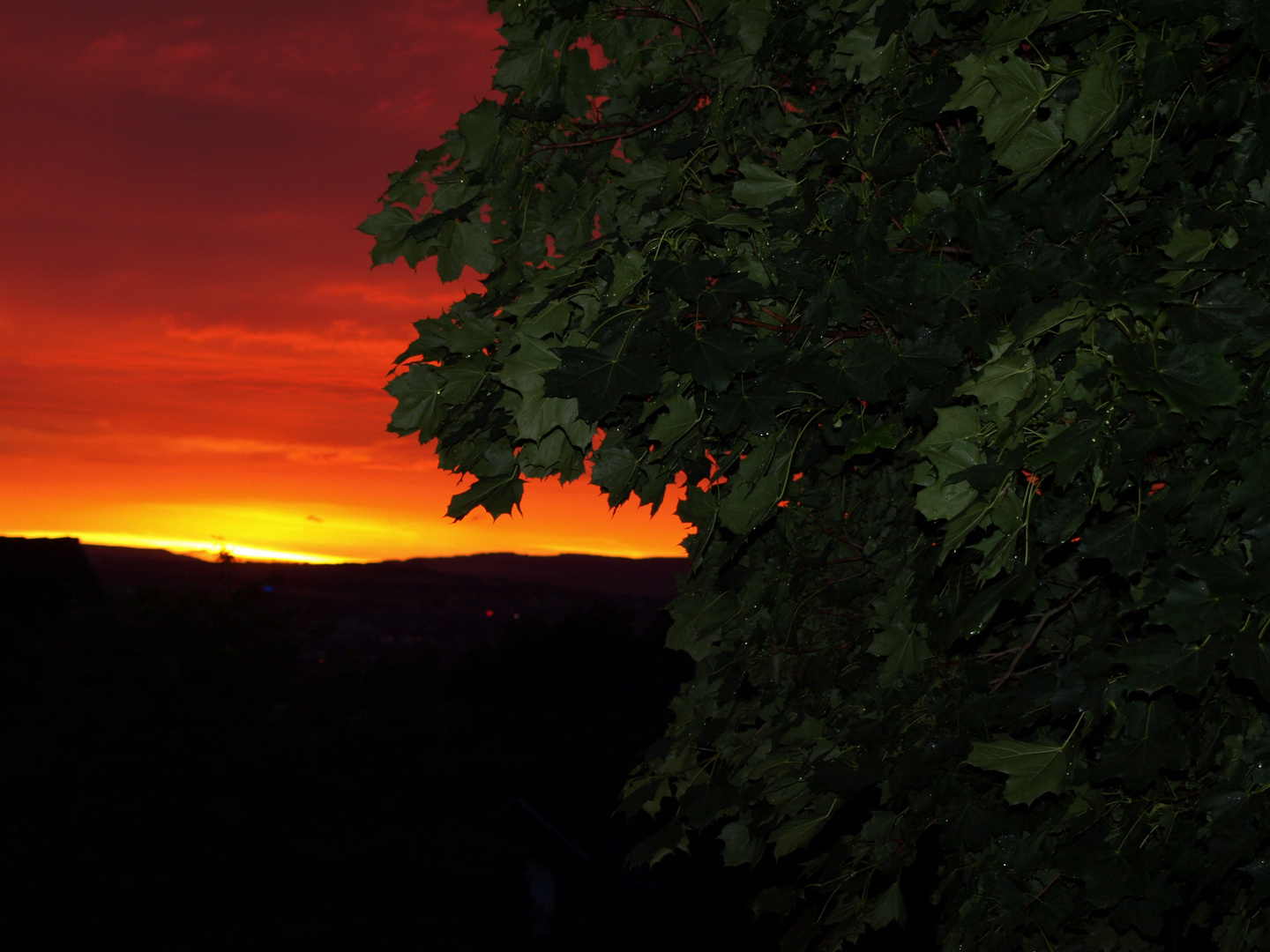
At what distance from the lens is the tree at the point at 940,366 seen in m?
2.88

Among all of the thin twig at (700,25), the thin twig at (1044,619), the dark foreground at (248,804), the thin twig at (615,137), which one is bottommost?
the dark foreground at (248,804)

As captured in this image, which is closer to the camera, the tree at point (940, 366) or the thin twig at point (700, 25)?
the tree at point (940, 366)

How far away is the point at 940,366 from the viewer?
344cm

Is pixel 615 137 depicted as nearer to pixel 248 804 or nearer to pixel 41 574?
pixel 248 804

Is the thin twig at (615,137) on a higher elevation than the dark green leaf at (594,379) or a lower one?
higher

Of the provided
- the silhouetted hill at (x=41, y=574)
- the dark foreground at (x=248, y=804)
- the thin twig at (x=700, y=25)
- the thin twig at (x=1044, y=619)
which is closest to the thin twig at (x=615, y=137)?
the thin twig at (x=700, y=25)

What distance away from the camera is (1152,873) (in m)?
3.99

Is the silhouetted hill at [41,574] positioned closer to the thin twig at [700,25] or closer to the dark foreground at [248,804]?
the dark foreground at [248,804]

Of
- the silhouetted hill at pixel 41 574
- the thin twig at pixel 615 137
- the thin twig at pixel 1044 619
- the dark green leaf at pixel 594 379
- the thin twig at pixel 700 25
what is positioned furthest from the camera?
the silhouetted hill at pixel 41 574

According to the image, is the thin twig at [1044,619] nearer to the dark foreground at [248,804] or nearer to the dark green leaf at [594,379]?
the dark green leaf at [594,379]

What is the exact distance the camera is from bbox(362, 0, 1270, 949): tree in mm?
2881

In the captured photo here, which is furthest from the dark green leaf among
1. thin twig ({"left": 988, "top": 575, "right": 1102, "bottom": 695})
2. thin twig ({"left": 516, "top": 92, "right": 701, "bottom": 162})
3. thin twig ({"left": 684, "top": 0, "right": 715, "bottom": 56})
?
thin twig ({"left": 988, "top": 575, "right": 1102, "bottom": 695})

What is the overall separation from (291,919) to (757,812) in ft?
66.1

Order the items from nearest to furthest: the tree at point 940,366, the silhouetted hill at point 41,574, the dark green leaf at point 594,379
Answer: the tree at point 940,366 < the dark green leaf at point 594,379 < the silhouetted hill at point 41,574
